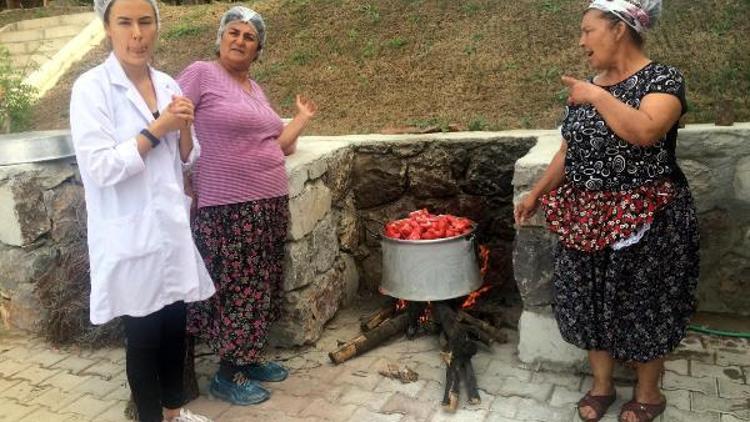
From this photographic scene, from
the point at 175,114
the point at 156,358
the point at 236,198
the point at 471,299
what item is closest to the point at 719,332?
the point at 471,299

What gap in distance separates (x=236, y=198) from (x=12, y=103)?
5.35m

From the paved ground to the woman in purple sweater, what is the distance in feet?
1.03

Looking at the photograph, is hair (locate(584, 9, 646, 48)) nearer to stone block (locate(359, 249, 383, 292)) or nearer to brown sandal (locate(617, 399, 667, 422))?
brown sandal (locate(617, 399, 667, 422))

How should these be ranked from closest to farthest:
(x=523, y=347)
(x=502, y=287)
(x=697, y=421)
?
(x=697, y=421) → (x=523, y=347) → (x=502, y=287)

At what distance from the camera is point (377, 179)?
15.0 ft

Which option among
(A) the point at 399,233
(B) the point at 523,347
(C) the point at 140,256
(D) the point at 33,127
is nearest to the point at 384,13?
(D) the point at 33,127

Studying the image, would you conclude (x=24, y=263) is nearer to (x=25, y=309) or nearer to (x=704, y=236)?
(x=25, y=309)

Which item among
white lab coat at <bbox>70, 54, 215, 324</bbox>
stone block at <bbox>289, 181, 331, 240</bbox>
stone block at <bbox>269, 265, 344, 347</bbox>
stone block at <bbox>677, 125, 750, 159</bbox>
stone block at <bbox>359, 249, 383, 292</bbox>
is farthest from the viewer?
A: stone block at <bbox>359, 249, 383, 292</bbox>

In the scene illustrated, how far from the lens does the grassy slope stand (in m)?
5.71

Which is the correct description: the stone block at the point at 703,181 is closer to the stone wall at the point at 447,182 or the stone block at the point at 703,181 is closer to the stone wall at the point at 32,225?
the stone wall at the point at 447,182

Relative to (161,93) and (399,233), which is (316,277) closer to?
(399,233)

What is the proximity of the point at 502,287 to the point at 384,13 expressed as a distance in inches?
186

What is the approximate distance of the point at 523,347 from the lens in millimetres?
3547

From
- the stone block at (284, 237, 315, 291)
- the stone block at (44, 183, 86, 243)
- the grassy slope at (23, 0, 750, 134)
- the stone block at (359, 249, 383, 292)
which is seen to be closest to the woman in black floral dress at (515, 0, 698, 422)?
the stone block at (284, 237, 315, 291)
